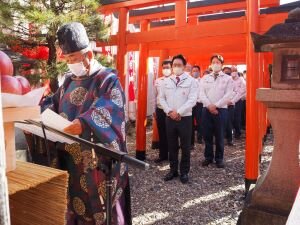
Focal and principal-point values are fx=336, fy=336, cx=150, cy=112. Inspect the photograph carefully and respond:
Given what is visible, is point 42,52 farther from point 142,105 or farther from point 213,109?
point 213,109

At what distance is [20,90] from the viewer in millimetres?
1210

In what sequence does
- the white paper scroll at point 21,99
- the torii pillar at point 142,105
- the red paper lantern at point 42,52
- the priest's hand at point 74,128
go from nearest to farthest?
the white paper scroll at point 21,99 → the priest's hand at point 74,128 → the red paper lantern at point 42,52 → the torii pillar at point 142,105

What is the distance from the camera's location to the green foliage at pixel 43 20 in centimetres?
455

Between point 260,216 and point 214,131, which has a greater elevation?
point 214,131

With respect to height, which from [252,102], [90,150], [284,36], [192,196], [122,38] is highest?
[122,38]

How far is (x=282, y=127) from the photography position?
3.31 metres

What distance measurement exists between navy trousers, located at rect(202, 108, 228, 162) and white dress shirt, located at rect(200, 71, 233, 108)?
0.60ft

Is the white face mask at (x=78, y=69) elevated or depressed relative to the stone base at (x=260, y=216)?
elevated

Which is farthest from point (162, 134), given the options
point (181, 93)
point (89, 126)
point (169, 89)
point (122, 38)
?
point (89, 126)

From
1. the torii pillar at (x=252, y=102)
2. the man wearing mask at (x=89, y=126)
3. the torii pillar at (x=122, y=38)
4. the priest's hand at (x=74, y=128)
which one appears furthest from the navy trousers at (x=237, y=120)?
the priest's hand at (x=74, y=128)

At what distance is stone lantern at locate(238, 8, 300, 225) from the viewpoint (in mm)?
3209

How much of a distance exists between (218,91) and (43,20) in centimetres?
388

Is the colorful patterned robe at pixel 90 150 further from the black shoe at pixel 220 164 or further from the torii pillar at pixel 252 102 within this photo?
the black shoe at pixel 220 164

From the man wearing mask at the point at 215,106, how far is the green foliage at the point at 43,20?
2799 mm
